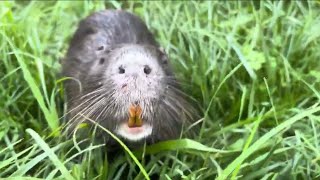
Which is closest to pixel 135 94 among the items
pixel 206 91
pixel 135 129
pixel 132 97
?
pixel 132 97

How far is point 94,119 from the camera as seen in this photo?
121 inches

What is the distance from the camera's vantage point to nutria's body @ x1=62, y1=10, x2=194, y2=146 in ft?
9.43

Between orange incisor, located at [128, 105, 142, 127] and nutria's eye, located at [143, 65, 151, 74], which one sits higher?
nutria's eye, located at [143, 65, 151, 74]

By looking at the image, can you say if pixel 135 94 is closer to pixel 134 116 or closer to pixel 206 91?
pixel 134 116

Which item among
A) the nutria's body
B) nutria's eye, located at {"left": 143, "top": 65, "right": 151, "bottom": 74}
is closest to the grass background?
the nutria's body

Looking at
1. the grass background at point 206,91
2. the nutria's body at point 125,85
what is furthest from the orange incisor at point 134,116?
the grass background at point 206,91

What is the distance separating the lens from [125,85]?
9.45 feet

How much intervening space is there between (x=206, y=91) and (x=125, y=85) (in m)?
0.79

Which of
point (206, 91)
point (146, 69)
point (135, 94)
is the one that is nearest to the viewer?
point (135, 94)

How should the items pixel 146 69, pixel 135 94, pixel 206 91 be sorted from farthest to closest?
pixel 206 91 → pixel 146 69 → pixel 135 94

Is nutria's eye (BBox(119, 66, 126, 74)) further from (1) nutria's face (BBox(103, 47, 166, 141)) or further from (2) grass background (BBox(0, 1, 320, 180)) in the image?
(2) grass background (BBox(0, 1, 320, 180))

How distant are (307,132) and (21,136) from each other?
1.31 meters

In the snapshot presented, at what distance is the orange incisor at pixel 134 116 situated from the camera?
2849 millimetres

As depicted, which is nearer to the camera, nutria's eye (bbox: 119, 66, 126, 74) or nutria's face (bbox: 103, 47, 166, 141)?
nutria's face (bbox: 103, 47, 166, 141)
